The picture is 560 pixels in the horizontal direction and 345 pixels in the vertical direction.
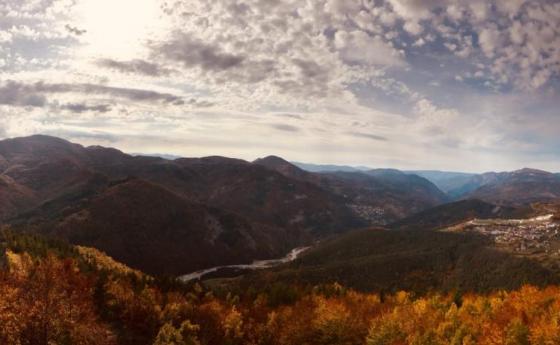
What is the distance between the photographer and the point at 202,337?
366 ft

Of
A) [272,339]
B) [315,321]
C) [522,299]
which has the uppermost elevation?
[522,299]

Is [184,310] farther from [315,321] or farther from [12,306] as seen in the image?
[12,306]

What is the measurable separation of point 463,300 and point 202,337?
4094 inches

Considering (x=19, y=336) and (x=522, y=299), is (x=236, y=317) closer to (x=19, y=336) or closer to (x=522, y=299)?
(x=19, y=336)

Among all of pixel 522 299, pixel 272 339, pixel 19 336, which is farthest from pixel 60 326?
pixel 522 299

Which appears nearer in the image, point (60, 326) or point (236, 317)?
point (60, 326)

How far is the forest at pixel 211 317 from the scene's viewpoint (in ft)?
212

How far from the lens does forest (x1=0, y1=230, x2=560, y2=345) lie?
64.8 metres

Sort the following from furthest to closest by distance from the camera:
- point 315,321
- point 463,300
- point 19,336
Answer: point 463,300 < point 315,321 < point 19,336

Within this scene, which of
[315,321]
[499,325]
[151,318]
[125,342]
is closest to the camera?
[125,342]

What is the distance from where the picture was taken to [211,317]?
12612cm

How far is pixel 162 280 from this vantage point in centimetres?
16838

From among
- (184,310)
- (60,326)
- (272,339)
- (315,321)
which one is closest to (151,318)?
(184,310)

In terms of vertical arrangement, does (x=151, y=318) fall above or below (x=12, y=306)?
below
